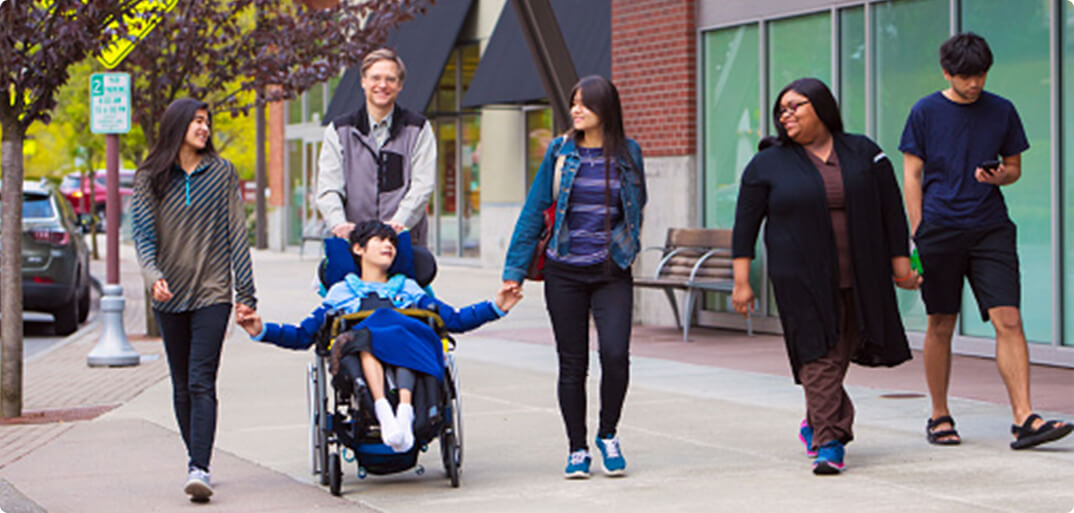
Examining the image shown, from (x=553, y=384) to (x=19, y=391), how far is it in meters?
3.47

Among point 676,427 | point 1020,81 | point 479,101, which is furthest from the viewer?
point 479,101

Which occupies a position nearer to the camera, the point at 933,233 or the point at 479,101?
the point at 933,233

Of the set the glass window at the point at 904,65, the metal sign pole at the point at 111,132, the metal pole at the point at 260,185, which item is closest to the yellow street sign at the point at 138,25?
the metal sign pole at the point at 111,132

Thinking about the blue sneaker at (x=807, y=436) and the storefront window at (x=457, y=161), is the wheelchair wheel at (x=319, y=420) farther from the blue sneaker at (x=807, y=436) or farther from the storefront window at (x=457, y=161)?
the storefront window at (x=457, y=161)

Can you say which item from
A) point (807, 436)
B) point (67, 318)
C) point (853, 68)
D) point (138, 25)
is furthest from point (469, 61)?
point (807, 436)

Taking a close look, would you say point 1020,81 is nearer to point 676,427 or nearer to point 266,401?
point 676,427

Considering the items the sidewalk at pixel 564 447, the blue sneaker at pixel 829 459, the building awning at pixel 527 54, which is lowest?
the sidewalk at pixel 564 447

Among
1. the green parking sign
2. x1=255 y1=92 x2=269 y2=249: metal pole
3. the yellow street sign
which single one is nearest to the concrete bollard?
the green parking sign

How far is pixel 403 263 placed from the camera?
6.89m

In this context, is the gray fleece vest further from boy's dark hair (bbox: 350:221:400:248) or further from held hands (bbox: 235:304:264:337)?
held hands (bbox: 235:304:264:337)

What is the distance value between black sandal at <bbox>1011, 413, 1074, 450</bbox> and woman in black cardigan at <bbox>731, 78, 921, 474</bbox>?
75 cm

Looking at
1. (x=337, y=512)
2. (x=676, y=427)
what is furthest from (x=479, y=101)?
(x=337, y=512)

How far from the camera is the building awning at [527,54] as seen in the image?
19.4 metres

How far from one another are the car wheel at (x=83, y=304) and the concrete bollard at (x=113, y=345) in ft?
19.0
